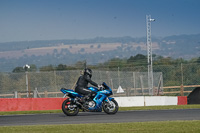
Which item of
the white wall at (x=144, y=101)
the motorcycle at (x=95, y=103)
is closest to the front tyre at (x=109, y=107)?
the motorcycle at (x=95, y=103)

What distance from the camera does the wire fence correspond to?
85.6ft

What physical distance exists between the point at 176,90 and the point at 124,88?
657cm

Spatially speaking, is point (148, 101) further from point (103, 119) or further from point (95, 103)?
point (103, 119)

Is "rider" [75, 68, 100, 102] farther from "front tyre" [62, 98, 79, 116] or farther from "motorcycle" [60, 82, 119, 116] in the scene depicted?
"front tyre" [62, 98, 79, 116]

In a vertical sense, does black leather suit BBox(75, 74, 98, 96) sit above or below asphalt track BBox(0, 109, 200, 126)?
above

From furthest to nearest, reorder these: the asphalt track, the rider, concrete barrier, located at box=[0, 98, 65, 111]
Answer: concrete barrier, located at box=[0, 98, 65, 111] → the rider → the asphalt track

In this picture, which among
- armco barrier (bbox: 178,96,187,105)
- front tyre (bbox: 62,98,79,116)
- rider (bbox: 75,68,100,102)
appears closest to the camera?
front tyre (bbox: 62,98,79,116)

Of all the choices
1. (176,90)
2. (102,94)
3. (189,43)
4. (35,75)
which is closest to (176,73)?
(176,90)

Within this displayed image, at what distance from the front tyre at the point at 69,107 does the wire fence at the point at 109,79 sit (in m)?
9.65

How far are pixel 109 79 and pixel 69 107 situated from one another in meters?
11.4

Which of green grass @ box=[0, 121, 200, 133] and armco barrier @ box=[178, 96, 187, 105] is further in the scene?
armco barrier @ box=[178, 96, 187, 105]

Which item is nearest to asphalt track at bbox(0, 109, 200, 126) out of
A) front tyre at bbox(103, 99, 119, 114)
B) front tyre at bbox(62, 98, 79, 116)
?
Result: front tyre at bbox(62, 98, 79, 116)

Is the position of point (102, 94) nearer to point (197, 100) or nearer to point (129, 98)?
point (129, 98)

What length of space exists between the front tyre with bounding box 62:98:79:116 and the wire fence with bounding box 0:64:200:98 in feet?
31.7
